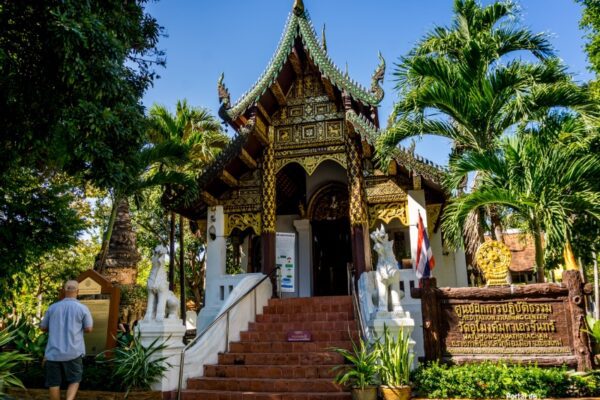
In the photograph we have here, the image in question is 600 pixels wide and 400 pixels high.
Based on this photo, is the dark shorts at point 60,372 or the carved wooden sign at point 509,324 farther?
the carved wooden sign at point 509,324

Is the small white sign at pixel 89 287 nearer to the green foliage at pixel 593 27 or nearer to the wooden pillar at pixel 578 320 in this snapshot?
the wooden pillar at pixel 578 320

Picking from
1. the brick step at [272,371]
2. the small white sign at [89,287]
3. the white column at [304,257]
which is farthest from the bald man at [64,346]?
the white column at [304,257]

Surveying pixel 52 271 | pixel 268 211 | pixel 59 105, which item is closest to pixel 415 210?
pixel 268 211

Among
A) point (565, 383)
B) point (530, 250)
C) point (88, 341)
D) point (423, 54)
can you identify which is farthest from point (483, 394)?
point (530, 250)

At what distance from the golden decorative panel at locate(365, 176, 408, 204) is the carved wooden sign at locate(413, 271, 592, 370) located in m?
3.85

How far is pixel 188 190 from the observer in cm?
1004

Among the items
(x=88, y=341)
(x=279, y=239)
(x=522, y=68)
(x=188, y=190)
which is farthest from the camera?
(x=279, y=239)

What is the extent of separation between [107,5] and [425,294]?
6457mm

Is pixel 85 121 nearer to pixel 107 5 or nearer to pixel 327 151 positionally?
pixel 107 5

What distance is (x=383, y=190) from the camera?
9.98 m

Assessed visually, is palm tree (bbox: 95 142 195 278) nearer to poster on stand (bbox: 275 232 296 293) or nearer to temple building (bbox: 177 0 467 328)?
temple building (bbox: 177 0 467 328)

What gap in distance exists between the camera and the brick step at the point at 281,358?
22.7 feet

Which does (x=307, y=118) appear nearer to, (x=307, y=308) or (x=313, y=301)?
(x=313, y=301)

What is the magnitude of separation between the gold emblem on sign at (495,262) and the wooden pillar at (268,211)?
512cm
